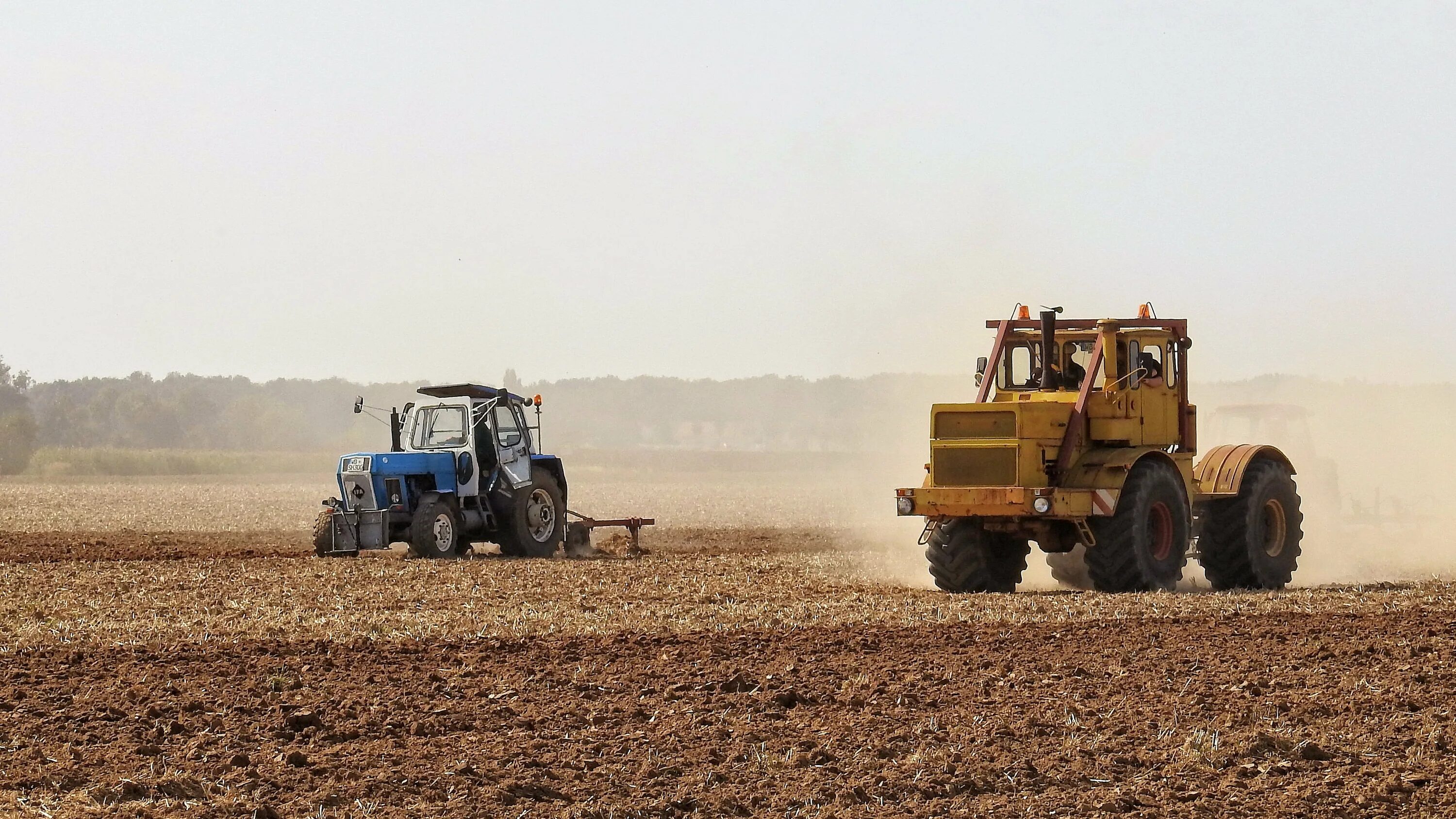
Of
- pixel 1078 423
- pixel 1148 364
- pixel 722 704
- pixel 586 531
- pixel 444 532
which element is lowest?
pixel 722 704

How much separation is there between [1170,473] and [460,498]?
9816mm

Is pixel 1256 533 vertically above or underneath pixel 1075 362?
underneath

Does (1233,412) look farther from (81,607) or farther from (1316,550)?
(81,607)

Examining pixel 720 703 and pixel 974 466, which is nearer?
pixel 720 703

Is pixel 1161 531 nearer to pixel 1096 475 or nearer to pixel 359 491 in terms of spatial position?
pixel 1096 475

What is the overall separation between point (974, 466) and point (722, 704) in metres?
6.83

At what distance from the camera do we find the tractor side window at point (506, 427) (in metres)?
23.0

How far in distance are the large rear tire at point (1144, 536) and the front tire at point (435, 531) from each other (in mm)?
8842

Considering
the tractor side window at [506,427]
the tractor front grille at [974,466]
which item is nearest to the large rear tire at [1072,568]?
the tractor front grille at [974,466]

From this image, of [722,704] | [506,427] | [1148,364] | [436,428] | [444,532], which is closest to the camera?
[722,704]

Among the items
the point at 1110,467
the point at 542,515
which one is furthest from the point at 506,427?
the point at 1110,467

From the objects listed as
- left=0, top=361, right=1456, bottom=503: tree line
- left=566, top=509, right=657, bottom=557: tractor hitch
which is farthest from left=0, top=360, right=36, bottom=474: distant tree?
left=566, top=509, right=657, bottom=557: tractor hitch

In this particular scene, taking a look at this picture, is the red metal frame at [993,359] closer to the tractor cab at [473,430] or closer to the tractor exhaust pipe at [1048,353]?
the tractor exhaust pipe at [1048,353]

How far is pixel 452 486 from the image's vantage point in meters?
22.5
